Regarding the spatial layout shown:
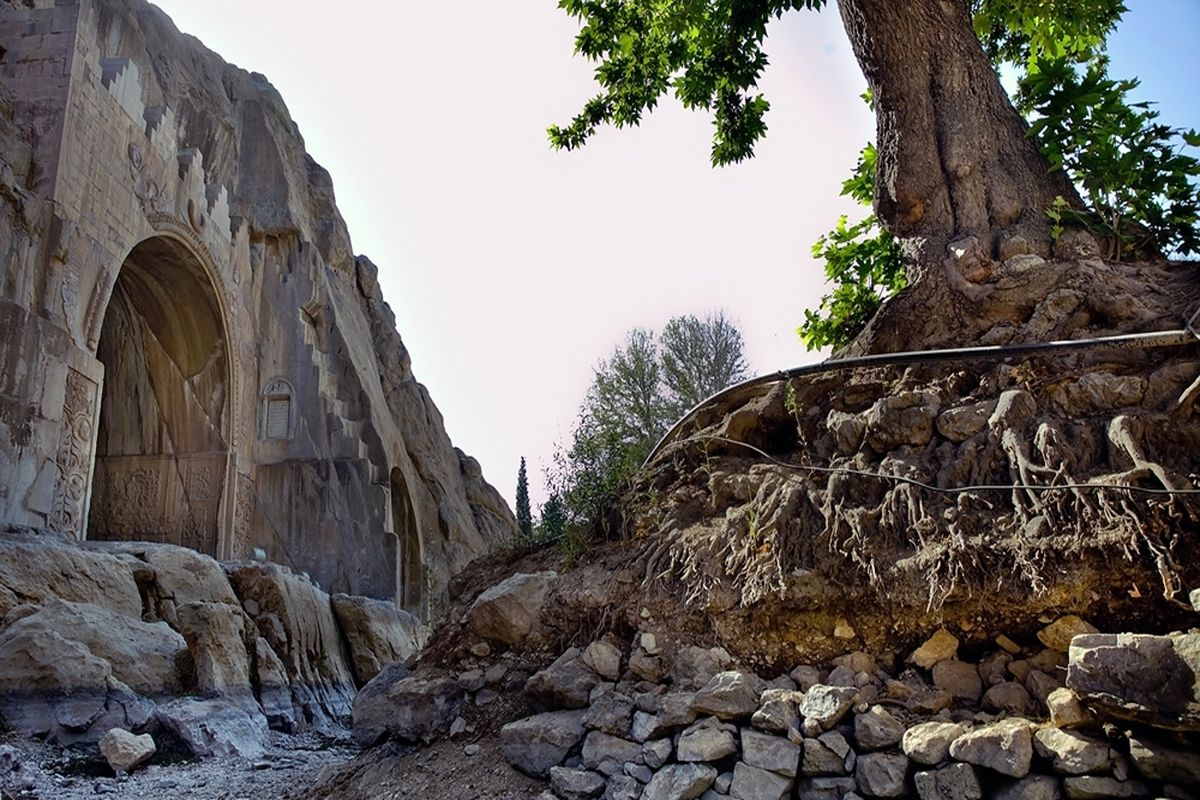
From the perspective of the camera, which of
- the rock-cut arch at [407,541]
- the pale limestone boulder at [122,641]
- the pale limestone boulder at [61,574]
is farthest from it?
the rock-cut arch at [407,541]

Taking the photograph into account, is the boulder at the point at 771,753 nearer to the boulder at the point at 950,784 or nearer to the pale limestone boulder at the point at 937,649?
the boulder at the point at 950,784

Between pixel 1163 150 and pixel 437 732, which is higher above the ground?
pixel 1163 150

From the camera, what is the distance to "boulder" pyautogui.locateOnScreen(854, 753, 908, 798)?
132 inches

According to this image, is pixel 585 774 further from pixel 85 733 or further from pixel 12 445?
pixel 12 445

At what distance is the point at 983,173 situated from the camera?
552 cm

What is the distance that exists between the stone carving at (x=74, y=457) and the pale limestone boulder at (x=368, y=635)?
11.7ft

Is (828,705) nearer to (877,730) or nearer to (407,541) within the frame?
(877,730)

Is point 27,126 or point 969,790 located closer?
point 969,790

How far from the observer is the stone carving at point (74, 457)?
11.5m

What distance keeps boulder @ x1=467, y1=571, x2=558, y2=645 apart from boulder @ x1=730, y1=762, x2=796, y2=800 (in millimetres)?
1639

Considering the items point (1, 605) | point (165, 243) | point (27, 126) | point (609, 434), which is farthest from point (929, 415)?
point (165, 243)

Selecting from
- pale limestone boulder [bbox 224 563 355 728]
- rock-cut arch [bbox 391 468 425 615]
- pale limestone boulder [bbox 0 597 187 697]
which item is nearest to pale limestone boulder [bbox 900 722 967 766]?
pale limestone boulder [bbox 0 597 187 697]

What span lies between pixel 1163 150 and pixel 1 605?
9.62m

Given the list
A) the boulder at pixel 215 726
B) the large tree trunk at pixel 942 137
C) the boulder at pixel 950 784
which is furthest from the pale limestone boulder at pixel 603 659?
the boulder at pixel 215 726
